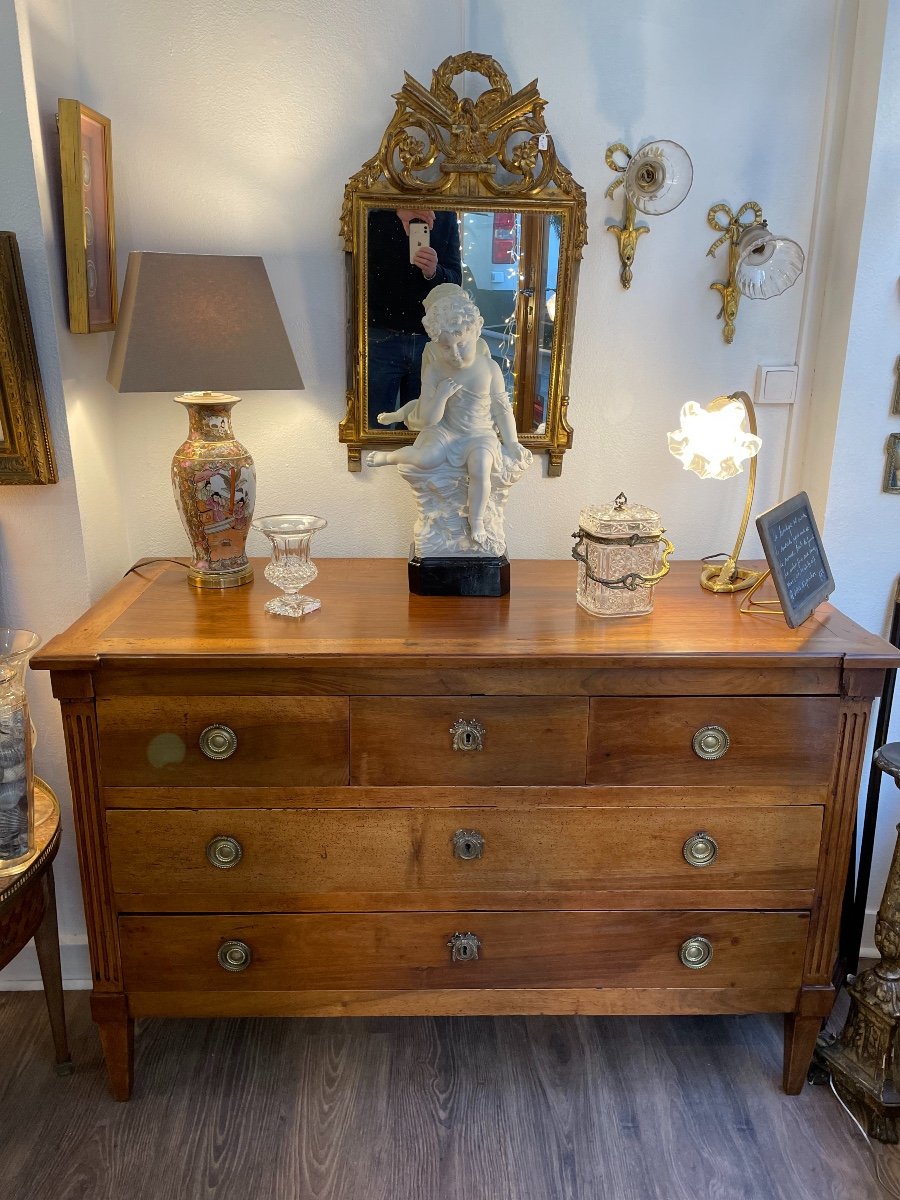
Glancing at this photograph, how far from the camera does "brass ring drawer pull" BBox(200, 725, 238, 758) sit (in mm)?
1602

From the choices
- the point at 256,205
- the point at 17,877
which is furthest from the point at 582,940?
the point at 256,205

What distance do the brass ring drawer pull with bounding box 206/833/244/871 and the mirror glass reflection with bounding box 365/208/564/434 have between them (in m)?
0.90

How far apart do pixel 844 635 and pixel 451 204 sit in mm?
1194

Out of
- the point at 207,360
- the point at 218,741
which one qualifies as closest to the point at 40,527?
the point at 207,360

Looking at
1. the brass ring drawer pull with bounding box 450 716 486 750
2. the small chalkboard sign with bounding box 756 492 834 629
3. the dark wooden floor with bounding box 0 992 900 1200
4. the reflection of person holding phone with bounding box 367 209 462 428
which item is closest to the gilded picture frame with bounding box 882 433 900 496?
the small chalkboard sign with bounding box 756 492 834 629

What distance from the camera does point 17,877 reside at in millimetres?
1541

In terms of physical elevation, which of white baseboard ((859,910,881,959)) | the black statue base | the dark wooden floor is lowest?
the dark wooden floor

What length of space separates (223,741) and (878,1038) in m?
1.43

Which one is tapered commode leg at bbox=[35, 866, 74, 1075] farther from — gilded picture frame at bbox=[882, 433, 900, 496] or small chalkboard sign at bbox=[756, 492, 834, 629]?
gilded picture frame at bbox=[882, 433, 900, 496]

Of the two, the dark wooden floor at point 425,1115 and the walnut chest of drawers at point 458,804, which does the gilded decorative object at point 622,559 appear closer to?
the walnut chest of drawers at point 458,804

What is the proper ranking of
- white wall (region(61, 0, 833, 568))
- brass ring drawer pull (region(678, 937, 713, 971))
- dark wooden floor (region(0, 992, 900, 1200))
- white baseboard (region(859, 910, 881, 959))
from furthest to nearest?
white baseboard (region(859, 910, 881, 959)) → white wall (region(61, 0, 833, 568)) → brass ring drawer pull (region(678, 937, 713, 971)) → dark wooden floor (region(0, 992, 900, 1200))

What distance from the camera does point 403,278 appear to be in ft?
6.36

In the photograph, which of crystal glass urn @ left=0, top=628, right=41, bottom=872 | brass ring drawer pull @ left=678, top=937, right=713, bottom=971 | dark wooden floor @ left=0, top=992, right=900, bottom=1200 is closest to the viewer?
crystal glass urn @ left=0, top=628, right=41, bottom=872

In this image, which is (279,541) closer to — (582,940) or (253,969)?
(253,969)
